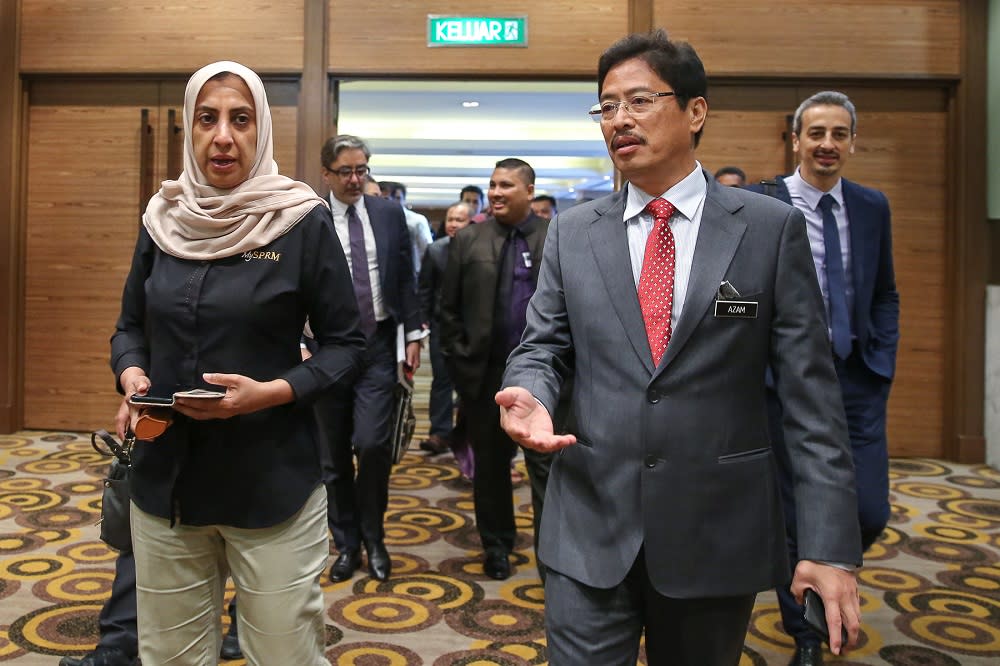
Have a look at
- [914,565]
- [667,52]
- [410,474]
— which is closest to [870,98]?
[914,565]

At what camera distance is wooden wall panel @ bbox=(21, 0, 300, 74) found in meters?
5.51

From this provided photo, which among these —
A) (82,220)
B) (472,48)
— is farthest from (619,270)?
(82,220)

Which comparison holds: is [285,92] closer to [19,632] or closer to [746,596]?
[19,632]

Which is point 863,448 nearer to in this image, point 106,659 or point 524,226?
point 524,226

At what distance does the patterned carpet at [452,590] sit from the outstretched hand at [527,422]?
4.91ft

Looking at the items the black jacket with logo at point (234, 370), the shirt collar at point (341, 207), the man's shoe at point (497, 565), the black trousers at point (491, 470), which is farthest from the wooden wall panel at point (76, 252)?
the black jacket with logo at point (234, 370)

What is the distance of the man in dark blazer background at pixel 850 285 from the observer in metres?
2.41

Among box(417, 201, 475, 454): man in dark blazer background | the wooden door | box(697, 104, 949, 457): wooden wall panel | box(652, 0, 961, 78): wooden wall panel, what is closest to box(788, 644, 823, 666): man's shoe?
box(417, 201, 475, 454): man in dark blazer background

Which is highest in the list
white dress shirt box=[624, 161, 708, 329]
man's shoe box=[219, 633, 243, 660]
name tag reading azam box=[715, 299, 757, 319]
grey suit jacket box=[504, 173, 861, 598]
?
white dress shirt box=[624, 161, 708, 329]

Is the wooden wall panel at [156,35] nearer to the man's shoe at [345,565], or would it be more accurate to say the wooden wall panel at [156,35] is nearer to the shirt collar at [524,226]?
the shirt collar at [524,226]

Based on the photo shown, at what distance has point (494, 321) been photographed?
11.1 feet

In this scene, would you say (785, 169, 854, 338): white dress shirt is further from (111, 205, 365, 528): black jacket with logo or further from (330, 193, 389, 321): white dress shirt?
(330, 193, 389, 321): white dress shirt

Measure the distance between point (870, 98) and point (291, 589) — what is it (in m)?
5.24

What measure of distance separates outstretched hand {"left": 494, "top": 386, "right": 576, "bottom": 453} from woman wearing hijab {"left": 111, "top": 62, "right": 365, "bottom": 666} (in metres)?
0.54
